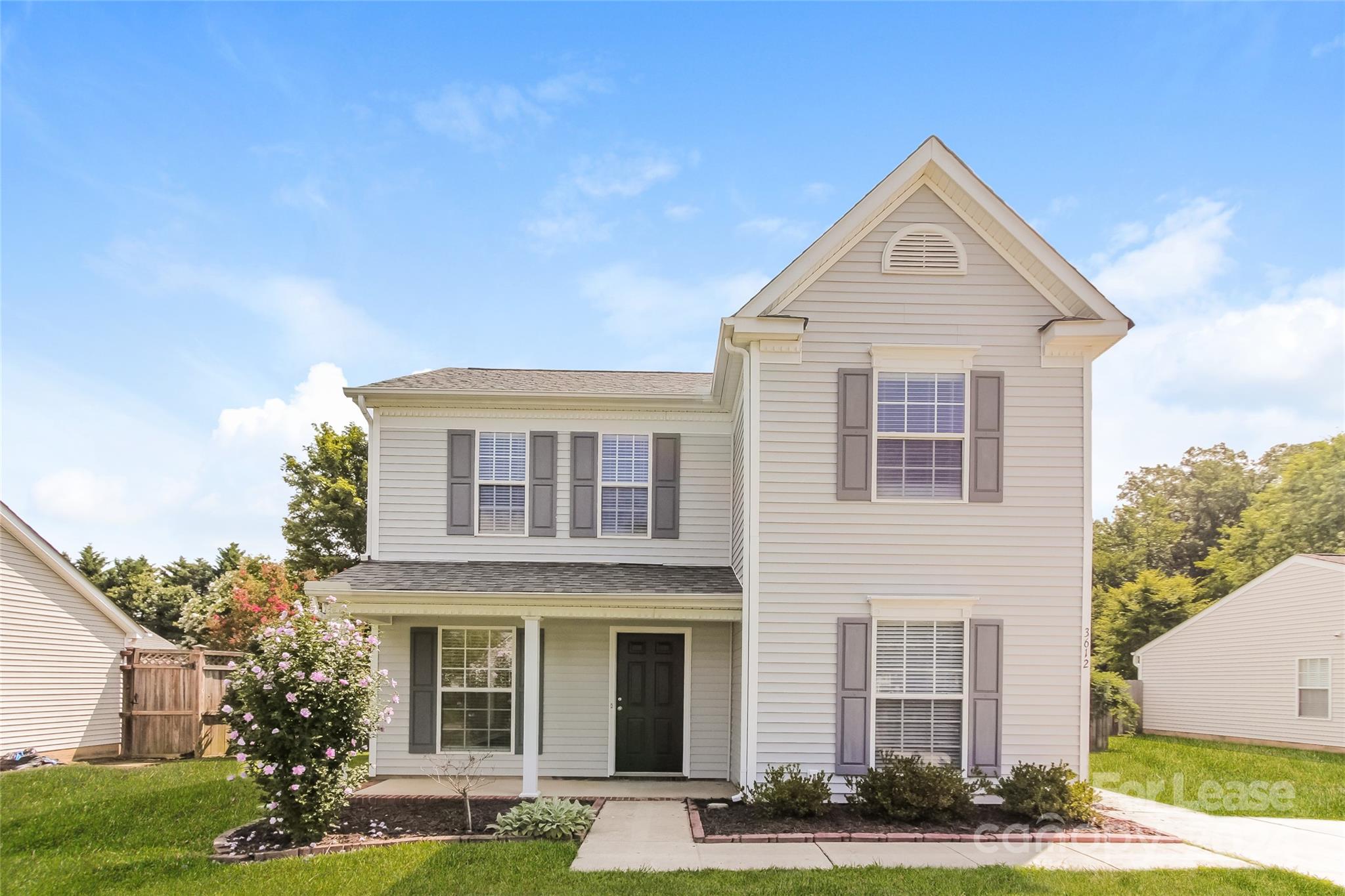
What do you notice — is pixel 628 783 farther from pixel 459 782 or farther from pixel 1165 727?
pixel 1165 727

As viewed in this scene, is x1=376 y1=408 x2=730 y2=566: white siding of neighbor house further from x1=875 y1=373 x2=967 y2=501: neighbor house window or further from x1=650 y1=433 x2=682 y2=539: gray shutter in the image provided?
x1=875 y1=373 x2=967 y2=501: neighbor house window

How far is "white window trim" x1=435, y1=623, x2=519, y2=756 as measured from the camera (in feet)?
40.4

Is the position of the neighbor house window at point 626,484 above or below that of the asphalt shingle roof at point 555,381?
below

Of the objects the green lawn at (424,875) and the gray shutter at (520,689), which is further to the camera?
the gray shutter at (520,689)

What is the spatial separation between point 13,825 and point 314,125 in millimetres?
9442

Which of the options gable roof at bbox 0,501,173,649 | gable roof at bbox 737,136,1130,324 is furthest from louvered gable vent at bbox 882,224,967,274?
gable roof at bbox 0,501,173,649

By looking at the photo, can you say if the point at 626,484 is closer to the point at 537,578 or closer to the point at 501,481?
the point at 501,481

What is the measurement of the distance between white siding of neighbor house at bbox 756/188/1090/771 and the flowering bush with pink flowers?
4.53 m

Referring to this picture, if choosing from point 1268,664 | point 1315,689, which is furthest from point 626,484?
point 1268,664

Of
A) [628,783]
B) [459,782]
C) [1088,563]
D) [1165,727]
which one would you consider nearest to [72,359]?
[459,782]

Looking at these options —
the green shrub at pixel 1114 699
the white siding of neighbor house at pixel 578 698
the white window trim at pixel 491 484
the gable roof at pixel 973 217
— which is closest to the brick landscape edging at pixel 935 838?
the white siding of neighbor house at pixel 578 698

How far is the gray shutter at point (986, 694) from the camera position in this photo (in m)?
10.0

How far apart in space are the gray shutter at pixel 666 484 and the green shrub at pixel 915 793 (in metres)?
4.59

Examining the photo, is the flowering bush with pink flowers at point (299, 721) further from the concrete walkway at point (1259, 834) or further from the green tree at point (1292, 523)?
the green tree at point (1292, 523)
